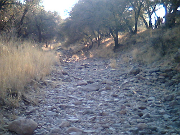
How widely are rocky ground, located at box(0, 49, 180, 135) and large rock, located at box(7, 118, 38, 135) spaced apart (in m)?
0.09

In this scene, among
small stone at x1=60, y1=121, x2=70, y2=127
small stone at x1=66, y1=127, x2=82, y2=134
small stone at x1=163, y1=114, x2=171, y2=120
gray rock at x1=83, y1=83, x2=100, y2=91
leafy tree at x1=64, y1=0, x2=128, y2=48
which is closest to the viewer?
small stone at x1=66, y1=127, x2=82, y2=134

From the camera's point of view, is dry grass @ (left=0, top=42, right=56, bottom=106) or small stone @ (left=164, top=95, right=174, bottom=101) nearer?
dry grass @ (left=0, top=42, right=56, bottom=106)

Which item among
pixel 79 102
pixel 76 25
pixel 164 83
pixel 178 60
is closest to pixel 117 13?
pixel 76 25

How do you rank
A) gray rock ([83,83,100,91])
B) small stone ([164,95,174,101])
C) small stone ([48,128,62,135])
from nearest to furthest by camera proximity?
small stone ([48,128,62,135]) < small stone ([164,95,174,101]) < gray rock ([83,83,100,91])

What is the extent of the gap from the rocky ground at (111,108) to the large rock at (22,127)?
9 centimetres

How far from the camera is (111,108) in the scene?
4.53 metres

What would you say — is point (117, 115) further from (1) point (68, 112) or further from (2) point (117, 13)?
(2) point (117, 13)

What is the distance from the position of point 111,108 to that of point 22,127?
2.21m

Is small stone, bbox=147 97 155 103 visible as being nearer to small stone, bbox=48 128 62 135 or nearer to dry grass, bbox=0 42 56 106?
small stone, bbox=48 128 62 135

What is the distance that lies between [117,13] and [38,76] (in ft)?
41.2

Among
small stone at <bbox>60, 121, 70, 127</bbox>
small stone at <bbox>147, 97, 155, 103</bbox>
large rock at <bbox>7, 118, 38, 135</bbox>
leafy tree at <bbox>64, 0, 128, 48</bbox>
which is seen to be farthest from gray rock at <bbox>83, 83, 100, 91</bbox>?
leafy tree at <bbox>64, 0, 128, 48</bbox>

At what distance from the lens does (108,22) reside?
16156 millimetres

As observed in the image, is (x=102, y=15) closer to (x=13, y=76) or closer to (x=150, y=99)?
(x=150, y=99)

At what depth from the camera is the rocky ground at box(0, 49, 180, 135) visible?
345cm
